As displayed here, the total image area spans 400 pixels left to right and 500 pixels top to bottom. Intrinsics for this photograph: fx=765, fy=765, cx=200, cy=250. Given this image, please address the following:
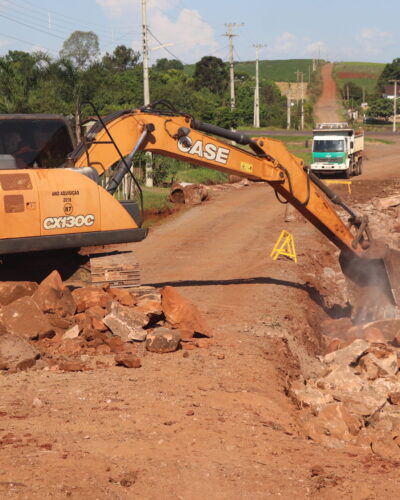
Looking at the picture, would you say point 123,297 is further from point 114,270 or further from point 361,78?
point 361,78

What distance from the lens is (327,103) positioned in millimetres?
138000

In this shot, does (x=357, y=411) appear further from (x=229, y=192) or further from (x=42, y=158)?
(x=229, y=192)

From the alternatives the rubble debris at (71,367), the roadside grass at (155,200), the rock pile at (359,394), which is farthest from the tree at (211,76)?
the rubble debris at (71,367)

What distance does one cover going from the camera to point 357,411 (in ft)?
34.5

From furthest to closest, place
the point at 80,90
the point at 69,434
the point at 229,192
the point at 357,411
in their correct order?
1. the point at 80,90
2. the point at 229,192
3. the point at 357,411
4. the point at 69,434

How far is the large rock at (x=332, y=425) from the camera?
919 centimetres

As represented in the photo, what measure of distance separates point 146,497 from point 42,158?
7131mm

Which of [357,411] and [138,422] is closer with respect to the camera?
[138,422]

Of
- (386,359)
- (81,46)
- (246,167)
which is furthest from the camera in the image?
(81,46)

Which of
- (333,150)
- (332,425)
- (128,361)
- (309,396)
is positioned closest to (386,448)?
(332,425)

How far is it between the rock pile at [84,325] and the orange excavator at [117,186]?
26.9 inches

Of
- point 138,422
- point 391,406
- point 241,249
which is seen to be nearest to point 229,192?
point 241,249

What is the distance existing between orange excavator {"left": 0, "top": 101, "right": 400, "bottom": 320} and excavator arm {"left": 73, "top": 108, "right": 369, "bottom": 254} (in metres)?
0.02

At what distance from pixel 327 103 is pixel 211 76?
36.3m
